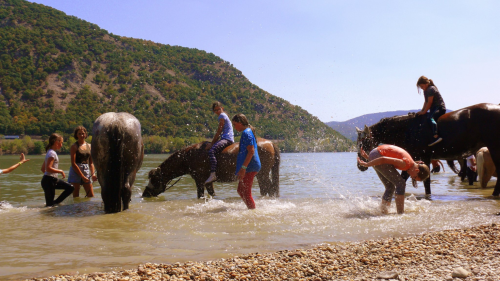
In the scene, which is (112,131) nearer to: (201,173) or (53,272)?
(201,173)

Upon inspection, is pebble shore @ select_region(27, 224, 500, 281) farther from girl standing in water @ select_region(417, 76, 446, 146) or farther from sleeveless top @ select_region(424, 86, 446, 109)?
sleeveless top @ select_region(424, 86, 446, 109)

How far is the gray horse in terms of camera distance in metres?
7.07

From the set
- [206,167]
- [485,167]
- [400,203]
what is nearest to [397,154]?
[400,203]

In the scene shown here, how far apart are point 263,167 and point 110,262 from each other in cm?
597

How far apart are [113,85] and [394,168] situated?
11437 centimetres

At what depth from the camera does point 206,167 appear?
9633mm

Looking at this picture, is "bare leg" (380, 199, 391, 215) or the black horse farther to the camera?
the black horse

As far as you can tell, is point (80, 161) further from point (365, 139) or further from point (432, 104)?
point (432, 104)

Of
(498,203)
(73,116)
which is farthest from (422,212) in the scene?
(73,116)

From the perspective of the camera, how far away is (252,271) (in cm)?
364

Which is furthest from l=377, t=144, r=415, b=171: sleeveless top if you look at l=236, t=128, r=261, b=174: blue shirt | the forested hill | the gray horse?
the forested hill

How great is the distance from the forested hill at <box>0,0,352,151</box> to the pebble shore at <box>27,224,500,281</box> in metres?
51.5

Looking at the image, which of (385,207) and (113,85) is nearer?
(385,207)

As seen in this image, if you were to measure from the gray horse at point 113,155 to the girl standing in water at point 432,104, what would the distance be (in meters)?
7.61
